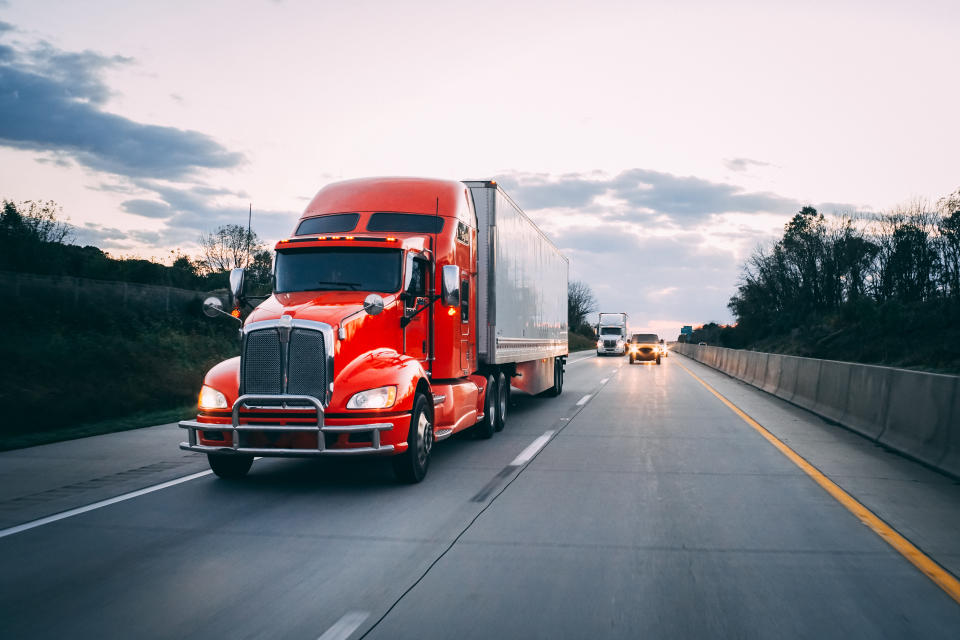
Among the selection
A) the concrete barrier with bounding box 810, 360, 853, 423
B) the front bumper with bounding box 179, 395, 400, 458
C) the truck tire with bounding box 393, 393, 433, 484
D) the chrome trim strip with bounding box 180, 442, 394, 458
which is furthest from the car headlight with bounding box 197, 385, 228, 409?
the concrete barrier with bounding box 810, 360, 853, 423

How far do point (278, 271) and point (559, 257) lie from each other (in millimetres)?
12894

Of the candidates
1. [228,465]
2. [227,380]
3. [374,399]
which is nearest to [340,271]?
[227,380]

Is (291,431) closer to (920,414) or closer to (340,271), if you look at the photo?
(340,271)

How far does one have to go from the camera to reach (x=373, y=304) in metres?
8.50

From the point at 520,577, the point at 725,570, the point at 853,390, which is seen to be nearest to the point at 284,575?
the point at 520,577

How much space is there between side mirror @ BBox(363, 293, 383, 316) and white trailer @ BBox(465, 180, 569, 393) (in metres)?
3.91

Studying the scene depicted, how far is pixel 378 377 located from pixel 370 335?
0.66 m

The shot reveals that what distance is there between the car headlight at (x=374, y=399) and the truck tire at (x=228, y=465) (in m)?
1.76

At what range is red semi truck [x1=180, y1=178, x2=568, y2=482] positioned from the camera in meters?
7.98

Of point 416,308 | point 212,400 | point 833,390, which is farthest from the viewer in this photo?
point 833,390

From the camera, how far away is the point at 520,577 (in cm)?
523

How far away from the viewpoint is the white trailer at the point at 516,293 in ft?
41.3

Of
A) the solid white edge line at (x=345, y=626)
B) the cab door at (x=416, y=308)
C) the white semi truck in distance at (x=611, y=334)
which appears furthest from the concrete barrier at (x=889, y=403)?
the white semi truck in distance at (x=611, y=334)

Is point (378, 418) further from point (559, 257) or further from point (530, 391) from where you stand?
point (559, 257)
